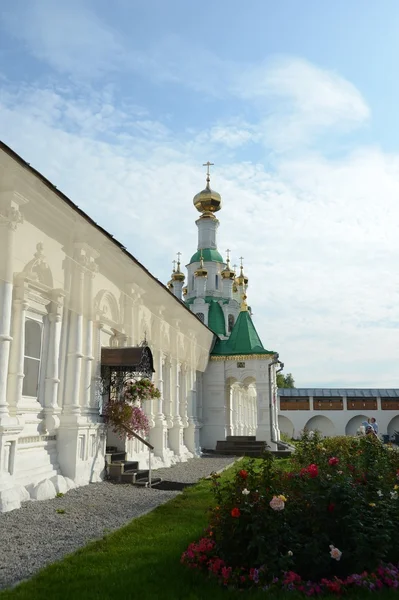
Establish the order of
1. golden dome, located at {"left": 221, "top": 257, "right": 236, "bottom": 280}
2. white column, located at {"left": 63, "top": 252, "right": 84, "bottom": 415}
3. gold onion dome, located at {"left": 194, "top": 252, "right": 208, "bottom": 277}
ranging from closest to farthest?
white column, located at {"left": 63, "top": 252, "right": 84, "bottom": 415}
gold onion dome, located at {"left": 194, "top": 252, "right": 208, "bottom": 277}
golden dome, located at {"left": 221, "top": 257, "right": 236, "bottom": 280}

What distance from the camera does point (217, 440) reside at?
893 inches

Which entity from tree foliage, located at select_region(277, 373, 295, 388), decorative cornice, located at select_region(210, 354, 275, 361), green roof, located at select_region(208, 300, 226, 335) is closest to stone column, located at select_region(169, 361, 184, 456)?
decorative cornice, located at select_region(210, 354, 275, 361)

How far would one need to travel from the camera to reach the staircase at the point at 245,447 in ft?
68.7

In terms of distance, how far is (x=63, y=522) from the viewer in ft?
22.4

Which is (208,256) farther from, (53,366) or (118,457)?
(53,366)

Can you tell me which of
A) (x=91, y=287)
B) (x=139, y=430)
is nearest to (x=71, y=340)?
(x=91, y=287)

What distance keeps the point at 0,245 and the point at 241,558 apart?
5.78 m

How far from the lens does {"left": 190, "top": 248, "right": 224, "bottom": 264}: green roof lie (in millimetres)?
30406

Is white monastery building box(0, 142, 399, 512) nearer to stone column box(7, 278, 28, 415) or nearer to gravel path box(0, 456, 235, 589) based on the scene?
stone column box(7, 278, 28, 415)

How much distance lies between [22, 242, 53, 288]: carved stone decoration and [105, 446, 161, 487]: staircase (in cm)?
392

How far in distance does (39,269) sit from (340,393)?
37.3 meters

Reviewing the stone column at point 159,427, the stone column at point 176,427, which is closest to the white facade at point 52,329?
the stone column at point 159,427

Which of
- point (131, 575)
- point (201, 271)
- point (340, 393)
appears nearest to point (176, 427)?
point (201, 271)

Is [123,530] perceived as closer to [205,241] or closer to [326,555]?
[326,555]
